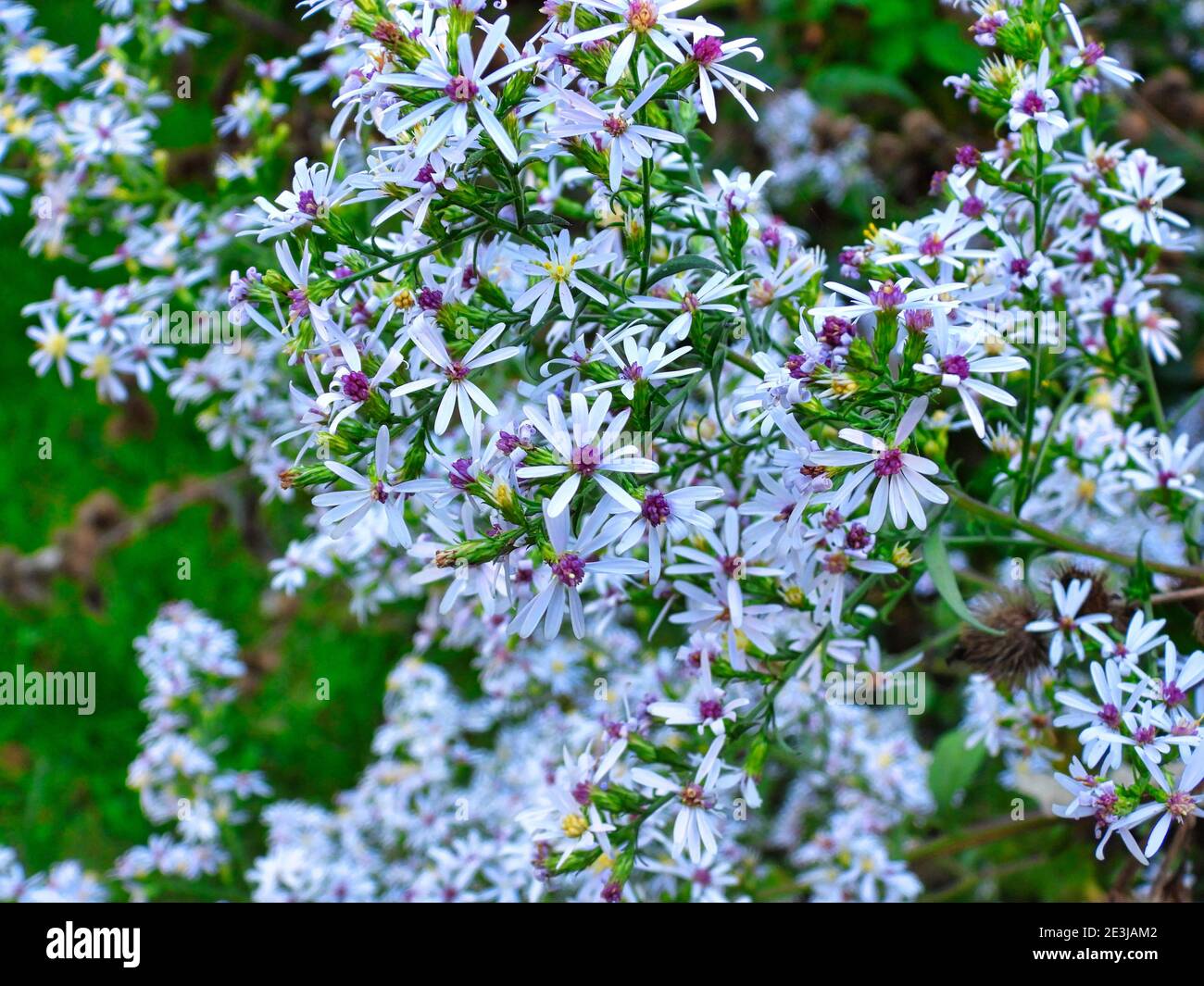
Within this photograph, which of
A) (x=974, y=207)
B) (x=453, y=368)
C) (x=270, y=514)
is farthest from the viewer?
(x=270, y=514)

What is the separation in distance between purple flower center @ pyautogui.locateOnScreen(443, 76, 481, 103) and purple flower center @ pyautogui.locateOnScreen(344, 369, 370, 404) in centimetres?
33

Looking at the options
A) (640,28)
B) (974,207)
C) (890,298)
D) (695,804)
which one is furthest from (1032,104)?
(695,804)

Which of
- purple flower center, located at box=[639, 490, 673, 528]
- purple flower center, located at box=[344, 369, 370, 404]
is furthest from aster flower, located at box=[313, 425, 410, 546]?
purple flower center, located at box=[639, 490, 673, 528]

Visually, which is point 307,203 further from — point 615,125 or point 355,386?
point 615,125

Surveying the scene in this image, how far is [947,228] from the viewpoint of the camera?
1647 millimetres

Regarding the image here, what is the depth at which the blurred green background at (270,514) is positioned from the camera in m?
3.39

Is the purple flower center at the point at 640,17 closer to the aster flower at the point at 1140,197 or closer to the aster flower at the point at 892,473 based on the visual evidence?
the aster flower at the point at 892,473

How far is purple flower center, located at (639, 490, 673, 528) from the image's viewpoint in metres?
1.38

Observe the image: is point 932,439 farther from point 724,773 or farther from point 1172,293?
point 1172,293

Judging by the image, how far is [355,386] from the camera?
54.5 inches

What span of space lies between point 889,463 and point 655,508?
27 cm

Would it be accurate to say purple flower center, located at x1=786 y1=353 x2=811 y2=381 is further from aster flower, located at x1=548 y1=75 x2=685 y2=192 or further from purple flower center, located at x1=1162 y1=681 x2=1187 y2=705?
purple flower center, located at x1=1162 y1=681 x2=1187 y2=705

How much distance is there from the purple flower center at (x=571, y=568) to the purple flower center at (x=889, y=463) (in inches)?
13.8

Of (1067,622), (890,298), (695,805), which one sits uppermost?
(890,298)
